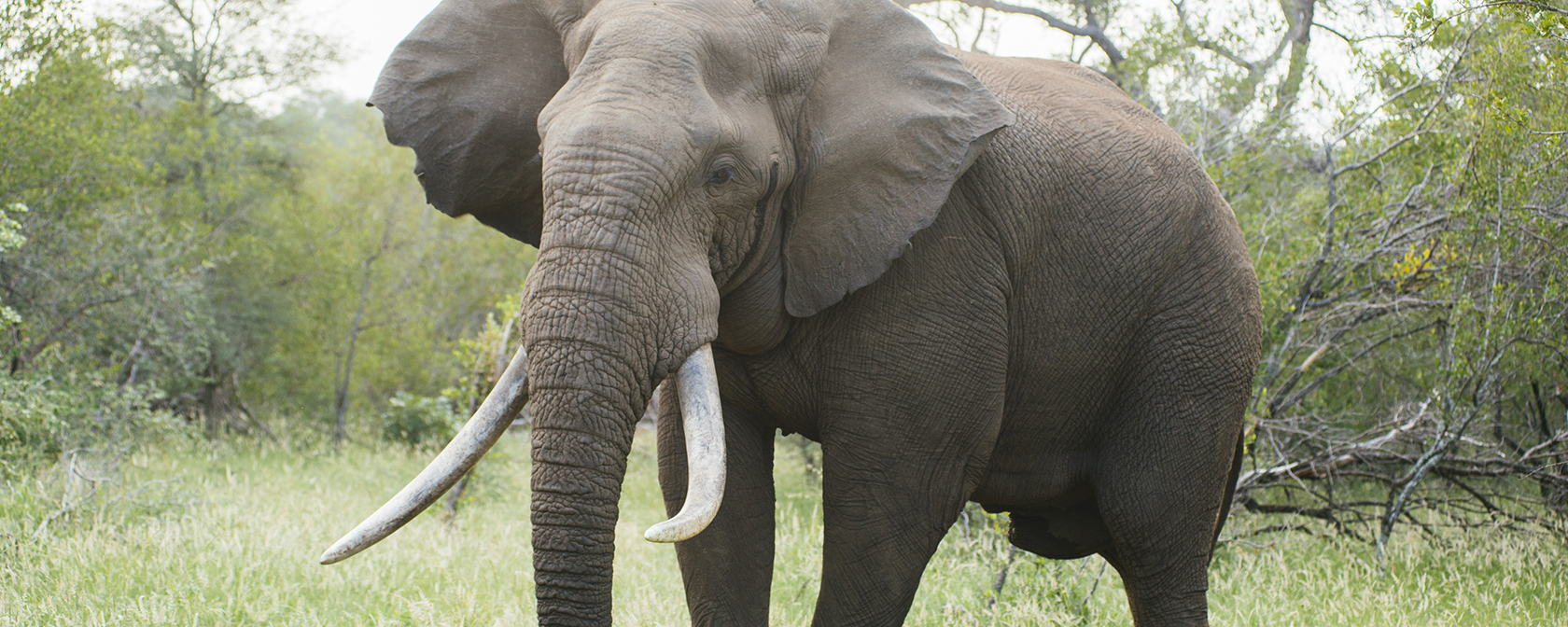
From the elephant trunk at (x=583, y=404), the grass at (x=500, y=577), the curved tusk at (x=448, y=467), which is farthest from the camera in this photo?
the grass at (x=500, y=577)

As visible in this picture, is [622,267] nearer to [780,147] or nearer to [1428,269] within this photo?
[780,147]

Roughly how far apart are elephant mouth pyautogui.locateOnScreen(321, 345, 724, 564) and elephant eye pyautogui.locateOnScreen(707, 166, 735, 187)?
0.39m

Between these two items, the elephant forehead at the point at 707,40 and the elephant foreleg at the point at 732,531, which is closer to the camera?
the elephant forehead at the point at 707,40

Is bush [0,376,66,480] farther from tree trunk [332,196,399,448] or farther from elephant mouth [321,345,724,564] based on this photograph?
tree trunk [332,196,399,448]

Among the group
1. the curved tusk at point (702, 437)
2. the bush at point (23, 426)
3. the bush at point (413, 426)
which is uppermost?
the curved tusk at point (702, 437)

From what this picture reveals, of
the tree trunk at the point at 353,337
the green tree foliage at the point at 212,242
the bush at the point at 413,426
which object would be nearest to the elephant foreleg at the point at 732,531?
the green tree foliage at the point at 212,242

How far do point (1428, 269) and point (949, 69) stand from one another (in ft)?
16.0

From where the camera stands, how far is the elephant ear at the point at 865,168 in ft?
10.1

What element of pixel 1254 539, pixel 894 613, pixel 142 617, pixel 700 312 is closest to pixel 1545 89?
pixel 1254 539

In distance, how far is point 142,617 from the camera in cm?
455

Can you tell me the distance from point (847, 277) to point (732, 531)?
1.03m

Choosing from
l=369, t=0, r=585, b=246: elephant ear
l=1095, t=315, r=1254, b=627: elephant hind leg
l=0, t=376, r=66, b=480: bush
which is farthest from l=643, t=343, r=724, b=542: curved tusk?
l=0, t=376, r=66, b=480: bush

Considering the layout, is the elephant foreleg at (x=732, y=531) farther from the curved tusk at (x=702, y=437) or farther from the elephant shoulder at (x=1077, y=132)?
the elephant shoulder at (x=1077, y=132)

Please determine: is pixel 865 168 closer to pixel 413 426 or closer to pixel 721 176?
pixel 721 176
